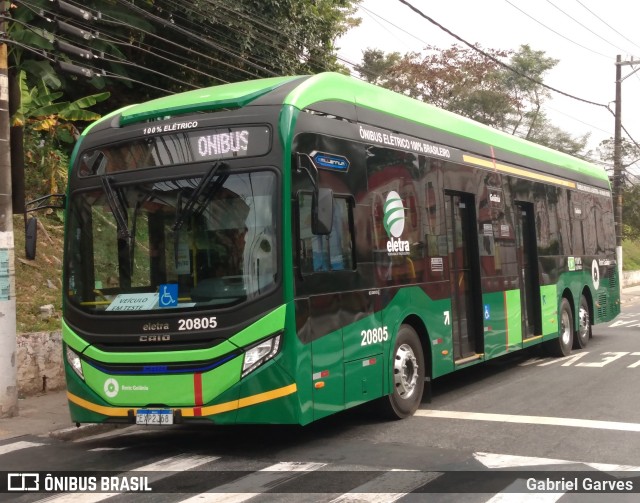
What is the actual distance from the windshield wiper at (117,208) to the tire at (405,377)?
3095 mm

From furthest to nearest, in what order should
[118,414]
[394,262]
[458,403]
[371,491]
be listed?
1. [458,403]
2. [394,262]
3. [118,414]
4. [371,491]

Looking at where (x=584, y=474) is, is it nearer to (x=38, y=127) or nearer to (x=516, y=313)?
(x=516, y=313)

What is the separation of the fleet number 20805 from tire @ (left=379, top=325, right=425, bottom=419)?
30 cm

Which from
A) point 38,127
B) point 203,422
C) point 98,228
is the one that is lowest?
point 203,422

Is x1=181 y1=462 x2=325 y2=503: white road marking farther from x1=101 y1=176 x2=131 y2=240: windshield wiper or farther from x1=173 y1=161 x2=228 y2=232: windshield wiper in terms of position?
x1=101 y1=176 x2=131 y2=240: windshield wiper

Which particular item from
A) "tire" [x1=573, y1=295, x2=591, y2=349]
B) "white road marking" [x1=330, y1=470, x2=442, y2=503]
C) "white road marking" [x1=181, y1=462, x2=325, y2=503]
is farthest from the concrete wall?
"tire" [x1=573, y1=295, x2=591, y2=349]

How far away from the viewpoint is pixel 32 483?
635 cm

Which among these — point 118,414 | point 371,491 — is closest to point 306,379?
point 371,491

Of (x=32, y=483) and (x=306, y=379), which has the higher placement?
(x=306, y=379)

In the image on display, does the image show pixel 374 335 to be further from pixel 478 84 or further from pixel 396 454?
pixel 478 84

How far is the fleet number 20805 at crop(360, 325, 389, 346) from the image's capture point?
7516 mm

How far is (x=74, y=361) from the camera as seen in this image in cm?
719

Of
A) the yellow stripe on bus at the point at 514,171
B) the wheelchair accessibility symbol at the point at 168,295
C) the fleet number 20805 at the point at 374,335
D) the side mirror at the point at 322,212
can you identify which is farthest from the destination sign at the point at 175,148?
the yellow stripe on bus at the point at 514,171

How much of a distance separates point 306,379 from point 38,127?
11.0m
